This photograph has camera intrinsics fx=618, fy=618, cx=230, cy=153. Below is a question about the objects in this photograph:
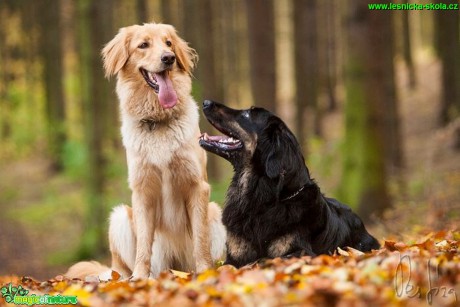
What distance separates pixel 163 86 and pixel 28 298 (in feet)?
8.40

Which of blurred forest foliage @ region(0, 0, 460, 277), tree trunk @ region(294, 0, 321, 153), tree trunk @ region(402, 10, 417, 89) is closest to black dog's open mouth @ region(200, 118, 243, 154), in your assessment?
blurred forest foliage @ region(0, 0, 460, 277)

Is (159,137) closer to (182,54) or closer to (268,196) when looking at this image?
(182,54)

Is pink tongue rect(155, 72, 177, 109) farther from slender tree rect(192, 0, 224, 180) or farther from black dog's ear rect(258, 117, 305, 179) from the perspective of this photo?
slender tree rect(192, 0, 224, 180)

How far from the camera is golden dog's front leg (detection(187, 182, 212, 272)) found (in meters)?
6.28

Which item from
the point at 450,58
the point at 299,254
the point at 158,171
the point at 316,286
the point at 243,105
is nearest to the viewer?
the point at 316,286

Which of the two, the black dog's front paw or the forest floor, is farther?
the black dog's front paw

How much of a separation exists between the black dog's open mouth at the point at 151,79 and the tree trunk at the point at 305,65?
10786mm

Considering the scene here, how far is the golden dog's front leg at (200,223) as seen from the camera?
628 cm

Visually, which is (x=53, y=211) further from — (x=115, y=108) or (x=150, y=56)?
(x=150, y=56)

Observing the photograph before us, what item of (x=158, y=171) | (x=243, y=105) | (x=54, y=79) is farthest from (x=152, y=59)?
(x=243, y=105)

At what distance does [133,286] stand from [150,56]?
8.26ft

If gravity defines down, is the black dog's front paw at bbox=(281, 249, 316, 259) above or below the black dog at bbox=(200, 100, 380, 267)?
below

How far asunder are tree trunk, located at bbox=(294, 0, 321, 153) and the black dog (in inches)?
437

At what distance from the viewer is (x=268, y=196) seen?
18.7ft
